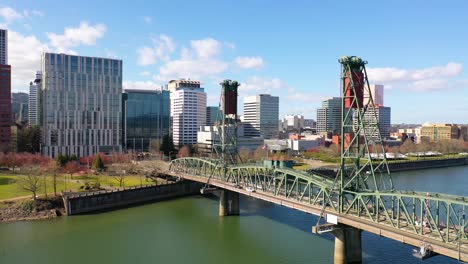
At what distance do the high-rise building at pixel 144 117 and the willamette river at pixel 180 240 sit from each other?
81.1 metres

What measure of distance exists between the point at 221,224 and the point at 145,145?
9170 cm

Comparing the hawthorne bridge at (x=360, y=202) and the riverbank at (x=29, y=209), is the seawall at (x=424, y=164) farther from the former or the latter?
the riverbank at (x=29, y=209)

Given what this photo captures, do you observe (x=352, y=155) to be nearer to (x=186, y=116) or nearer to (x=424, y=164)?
(x=424, y=164)

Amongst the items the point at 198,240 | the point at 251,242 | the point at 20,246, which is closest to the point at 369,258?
the point at 251,242

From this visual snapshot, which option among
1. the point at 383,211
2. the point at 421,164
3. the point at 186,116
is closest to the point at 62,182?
the point at 383,211

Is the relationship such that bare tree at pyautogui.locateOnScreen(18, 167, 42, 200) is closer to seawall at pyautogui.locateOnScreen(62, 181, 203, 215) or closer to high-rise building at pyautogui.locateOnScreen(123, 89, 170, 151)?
seawall at pyautogui.locateOnScreen(62, 181, 203, 215)

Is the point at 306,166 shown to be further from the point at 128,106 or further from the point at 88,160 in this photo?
the point at 128,106

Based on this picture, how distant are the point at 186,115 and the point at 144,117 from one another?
21.9 m

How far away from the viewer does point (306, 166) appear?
103875mm

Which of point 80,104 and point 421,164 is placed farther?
point 421,164

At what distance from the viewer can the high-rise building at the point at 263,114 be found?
186 metres

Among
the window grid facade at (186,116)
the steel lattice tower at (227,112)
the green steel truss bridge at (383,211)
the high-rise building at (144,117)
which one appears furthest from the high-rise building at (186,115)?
the green steel truss bridge at (383,211)

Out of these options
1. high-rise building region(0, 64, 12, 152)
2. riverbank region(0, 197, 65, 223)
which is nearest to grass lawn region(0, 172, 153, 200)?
riverbank region(0, 197, 65, 223)

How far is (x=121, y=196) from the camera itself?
56625 mm
